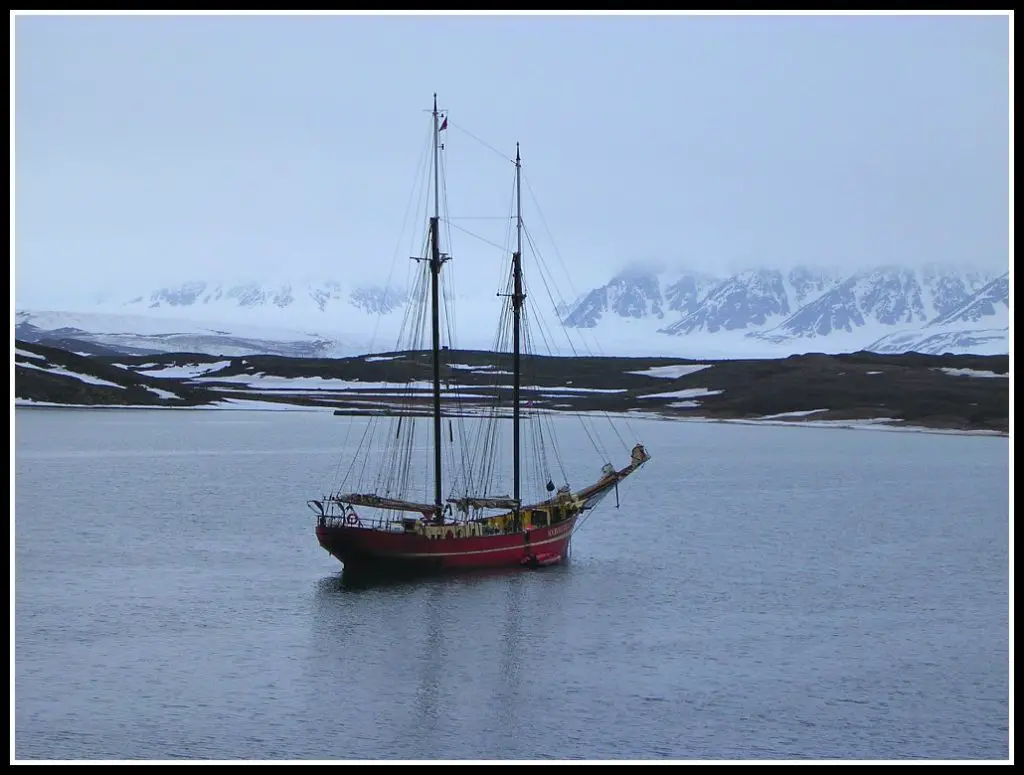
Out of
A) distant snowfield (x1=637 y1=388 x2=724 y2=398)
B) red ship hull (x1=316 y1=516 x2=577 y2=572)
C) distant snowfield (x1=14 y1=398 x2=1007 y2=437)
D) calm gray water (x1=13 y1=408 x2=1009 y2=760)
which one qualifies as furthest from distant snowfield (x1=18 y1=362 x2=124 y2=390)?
red ship hull (x1=316 y1=516 x2=577 y2=572)

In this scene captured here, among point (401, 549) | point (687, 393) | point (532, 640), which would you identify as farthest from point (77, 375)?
point (532, 640)

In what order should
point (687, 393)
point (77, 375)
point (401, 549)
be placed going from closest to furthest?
point (401, 549) → point (77, 375) → point (687, 393)

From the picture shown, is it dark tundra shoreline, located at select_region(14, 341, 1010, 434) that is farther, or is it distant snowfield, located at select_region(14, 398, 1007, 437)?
dark tundra shoreline, located at select_region(14, 341, 1010, 434)

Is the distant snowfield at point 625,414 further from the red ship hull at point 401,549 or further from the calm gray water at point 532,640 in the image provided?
the red ship hull at point 401,549

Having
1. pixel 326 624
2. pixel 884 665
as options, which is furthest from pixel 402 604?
pixel 884 665

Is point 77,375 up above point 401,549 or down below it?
above

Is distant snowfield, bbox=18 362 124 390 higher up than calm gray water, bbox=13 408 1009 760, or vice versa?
distant snowfield, bbox=18 362 124 390

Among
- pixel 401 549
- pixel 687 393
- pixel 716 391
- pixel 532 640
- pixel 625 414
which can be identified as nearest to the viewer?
pixel 532 640

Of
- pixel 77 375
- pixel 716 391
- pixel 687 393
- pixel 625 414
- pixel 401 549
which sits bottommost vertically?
pixel 401 549

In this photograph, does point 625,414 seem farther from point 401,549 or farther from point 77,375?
point 401,549

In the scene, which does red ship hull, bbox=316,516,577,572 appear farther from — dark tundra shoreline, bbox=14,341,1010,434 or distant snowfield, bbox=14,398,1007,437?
dark tundra shoreline, bbox=14,341,1010,434

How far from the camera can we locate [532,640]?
39.9 meters

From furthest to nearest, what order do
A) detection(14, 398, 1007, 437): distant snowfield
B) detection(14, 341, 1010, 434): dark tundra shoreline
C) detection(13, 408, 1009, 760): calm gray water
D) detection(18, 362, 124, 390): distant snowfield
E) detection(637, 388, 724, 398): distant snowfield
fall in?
detection(637, 388, 724, 398): distant snowfield
detection(18, 362, 124, 390): distant snowfield
detection(14, 341, 1010, 434): dark tundra shoreline
detection(14, 398, 1007, 437): distant snowfield
detection(13, 408, 1009, 760): calm gray water

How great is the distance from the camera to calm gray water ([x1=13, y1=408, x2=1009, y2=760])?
1239 inches
